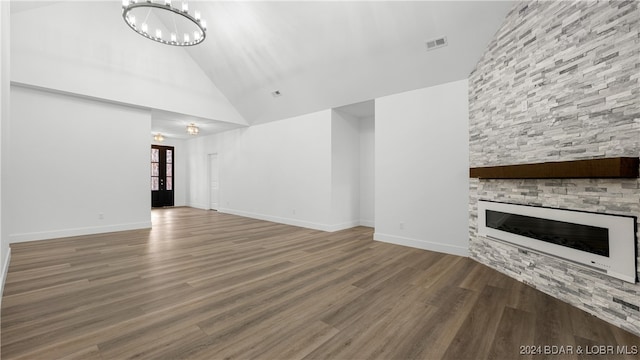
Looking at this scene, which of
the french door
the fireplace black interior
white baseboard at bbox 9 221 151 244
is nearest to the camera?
the fireplace black interior

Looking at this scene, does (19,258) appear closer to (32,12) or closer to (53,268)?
(53,268)

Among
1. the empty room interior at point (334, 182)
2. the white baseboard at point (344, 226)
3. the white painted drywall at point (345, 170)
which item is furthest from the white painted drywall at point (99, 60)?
the white baseboard at point (344, 226)

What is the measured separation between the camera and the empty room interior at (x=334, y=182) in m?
2.05

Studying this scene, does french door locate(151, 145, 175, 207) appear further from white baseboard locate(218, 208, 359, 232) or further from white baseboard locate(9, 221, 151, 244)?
white baseboard locate(9, 221, 151, 244)

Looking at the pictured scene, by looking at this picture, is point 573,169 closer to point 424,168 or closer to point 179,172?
point 424,168

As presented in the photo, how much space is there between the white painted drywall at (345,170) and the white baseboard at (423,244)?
4.26ft

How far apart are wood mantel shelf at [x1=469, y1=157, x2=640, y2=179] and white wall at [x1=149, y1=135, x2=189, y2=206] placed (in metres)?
11.2

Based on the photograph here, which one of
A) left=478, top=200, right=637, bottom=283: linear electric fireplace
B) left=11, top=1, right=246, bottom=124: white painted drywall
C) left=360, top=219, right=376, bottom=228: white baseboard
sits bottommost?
left=360, top=219, right=376, bottom=228: white baseboard

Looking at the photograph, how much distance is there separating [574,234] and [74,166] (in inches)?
320

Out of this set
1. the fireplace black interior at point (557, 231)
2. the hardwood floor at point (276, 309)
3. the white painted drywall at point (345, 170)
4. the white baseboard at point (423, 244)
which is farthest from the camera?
the white painted drywall at point (345, 170)

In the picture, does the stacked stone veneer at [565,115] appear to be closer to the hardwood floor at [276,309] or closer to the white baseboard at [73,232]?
the hardwood floor at [276,309]

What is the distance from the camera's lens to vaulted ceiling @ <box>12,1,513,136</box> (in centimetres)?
351

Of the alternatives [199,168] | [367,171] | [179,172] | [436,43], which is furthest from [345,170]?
[179,172]

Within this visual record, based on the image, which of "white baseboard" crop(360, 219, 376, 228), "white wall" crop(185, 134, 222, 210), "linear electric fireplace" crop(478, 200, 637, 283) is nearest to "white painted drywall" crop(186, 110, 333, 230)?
"white wall" crop(185, 134, 222, 210)
